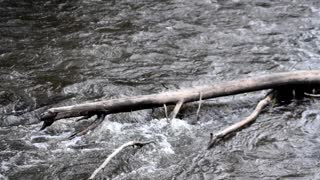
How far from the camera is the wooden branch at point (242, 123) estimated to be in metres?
5.79

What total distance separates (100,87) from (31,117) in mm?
1253

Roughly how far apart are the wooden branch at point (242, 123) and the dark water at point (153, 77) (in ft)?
0.35

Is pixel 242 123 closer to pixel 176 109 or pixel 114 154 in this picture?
pixel 176 109

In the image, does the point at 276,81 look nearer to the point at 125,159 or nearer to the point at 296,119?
the point at 296,119

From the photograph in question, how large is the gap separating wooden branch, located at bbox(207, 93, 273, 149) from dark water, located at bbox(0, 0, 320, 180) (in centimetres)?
11

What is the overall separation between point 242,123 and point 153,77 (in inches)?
85.4

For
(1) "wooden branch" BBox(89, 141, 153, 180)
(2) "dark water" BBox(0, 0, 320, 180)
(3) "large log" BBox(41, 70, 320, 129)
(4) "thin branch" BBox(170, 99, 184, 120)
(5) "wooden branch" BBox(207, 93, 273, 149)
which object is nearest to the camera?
(1) "wooden branch" BBox(89, 141, 153, 180)

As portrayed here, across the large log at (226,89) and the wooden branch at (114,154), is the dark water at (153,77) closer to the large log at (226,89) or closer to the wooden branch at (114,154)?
the wooden branch at (114,154)

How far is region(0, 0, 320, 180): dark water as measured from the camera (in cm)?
550

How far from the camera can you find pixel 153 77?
7828 mm

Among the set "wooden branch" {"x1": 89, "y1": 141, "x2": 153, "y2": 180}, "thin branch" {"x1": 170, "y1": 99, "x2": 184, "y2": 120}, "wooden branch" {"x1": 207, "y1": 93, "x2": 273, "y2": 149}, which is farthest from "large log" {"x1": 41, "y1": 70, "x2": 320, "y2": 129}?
"wooden branch" {"x1": 89, "y1": 141, "x2": 153, "y2": 180}

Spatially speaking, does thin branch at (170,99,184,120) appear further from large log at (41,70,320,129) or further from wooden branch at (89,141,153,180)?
wooden branch at (89,141,153,180)

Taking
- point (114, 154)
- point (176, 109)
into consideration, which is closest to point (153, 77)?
point (176, 109)

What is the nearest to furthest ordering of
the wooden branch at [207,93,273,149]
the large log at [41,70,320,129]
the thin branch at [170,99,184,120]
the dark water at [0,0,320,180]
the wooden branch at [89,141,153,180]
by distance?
the wooden branch at [89,141,153,180] < the dark water at [0,0,320,180] < the wooden branch at [207,93,273,149] < the large log at [41,70,320,129] < the thin branch at [170,99,184,120]
